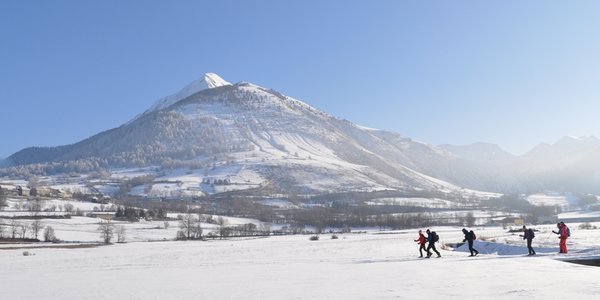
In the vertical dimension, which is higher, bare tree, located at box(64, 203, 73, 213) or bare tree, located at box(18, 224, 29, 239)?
bare tree, located at box(64, 203, 73, 213)

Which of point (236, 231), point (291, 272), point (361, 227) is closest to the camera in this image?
point (291, 272)

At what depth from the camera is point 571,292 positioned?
15.7m

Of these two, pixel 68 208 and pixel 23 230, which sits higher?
pixel 68 208

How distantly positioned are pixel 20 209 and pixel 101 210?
24420 mm

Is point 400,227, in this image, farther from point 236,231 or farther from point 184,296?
point 184,296

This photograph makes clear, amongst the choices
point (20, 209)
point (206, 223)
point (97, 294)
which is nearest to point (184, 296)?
point (97, 294)

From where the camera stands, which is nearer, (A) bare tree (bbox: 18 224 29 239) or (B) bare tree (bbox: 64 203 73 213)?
(A) bare tree (bbox: 18 224 29 239)

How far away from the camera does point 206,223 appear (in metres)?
156

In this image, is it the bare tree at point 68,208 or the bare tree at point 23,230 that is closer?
the bare tree at point 23,230

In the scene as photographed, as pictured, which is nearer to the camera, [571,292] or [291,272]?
[571,292]

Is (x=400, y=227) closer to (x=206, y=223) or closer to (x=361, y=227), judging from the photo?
(x=361, y=227)

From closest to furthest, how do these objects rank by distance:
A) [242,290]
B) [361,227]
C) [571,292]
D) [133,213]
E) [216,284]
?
[571,292] < [242,290] < [216,284] < [133,213] < [361,227]

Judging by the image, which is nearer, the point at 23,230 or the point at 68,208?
the point at 23,230

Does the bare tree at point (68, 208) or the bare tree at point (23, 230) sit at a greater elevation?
the bare tree at point (68, 208)
